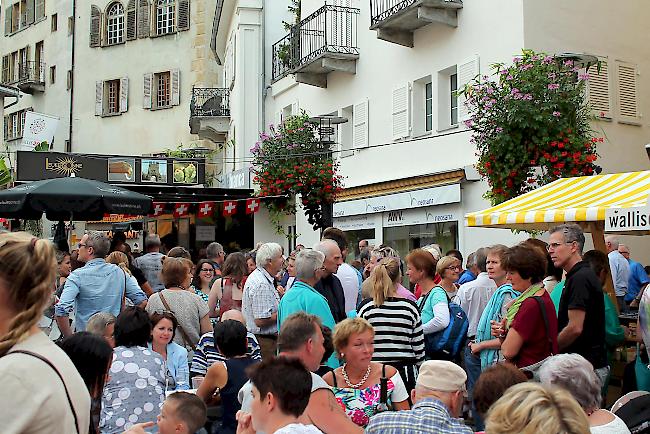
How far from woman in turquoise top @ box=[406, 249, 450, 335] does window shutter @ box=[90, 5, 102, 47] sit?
36.5m

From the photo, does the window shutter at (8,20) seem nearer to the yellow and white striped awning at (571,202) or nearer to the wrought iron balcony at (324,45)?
the wrought iron balcony at (324,45)

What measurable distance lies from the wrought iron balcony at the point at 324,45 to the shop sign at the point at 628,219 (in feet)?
45.7

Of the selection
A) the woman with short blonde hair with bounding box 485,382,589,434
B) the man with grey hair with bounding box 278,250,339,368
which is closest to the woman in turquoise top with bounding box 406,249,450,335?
the man with grey hair with bounding box 278,250,339,368

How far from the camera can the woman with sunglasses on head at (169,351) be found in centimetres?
677

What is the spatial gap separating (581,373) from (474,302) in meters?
4.16

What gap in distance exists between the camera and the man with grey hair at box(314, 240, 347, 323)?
27.3 feet

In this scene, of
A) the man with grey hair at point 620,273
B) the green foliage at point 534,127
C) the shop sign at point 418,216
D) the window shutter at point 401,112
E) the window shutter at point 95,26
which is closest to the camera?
the man with grey hair at point 620,273

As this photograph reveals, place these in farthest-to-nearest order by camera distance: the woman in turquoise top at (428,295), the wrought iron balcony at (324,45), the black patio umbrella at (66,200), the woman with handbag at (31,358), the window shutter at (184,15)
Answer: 1. the window shutter at (184,15)
2. the wrought iron balcony at (324,45)
3. the black patio umbrella at (66,200)
4. the woman in turquoise top at (428,295)
5. the woman with handbag at (31,358)

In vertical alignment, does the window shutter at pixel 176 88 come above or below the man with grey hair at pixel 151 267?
above

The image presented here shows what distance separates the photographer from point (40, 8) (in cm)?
4622

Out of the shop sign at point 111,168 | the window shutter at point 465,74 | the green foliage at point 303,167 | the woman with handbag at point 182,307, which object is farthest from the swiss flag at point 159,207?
the woman with handbag at point 182,307

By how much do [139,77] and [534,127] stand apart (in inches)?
1200

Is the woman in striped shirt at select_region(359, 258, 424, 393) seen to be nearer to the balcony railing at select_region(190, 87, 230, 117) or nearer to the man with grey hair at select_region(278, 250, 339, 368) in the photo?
the man with grey hair at select_region(278, 250, 339, 368)

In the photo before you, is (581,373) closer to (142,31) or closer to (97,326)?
(97,326)
